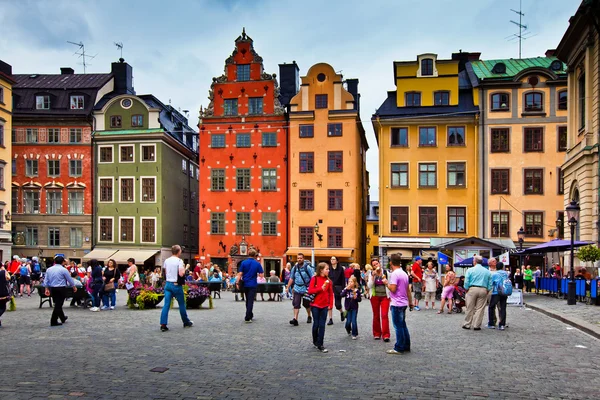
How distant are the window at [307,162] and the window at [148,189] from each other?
11.7 m

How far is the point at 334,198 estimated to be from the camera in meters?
48.6

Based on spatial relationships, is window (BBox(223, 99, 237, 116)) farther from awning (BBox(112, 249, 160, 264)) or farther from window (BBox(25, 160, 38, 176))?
window (BBox(25, 160, 38, 176))

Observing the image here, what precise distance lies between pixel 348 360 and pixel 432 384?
7.65ft

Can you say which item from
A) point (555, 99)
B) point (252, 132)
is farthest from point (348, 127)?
point (555, 99)

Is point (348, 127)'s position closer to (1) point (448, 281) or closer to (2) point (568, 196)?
(2) point (568, 196)

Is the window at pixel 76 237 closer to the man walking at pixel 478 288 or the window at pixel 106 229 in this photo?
Answer: the window at pixel 106 229

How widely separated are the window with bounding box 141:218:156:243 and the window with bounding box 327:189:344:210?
13644 mm

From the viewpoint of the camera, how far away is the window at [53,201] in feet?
172

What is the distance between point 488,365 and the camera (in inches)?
421

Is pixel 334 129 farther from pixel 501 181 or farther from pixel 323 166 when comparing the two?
pixel 501 181

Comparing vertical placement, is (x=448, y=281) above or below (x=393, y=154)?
below

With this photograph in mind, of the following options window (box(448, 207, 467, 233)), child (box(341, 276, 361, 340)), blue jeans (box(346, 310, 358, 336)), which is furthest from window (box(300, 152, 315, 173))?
child (box(341, 276, 361, 340))

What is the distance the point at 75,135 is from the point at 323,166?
19.9 m

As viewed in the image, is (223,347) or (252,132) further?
(252,132)
